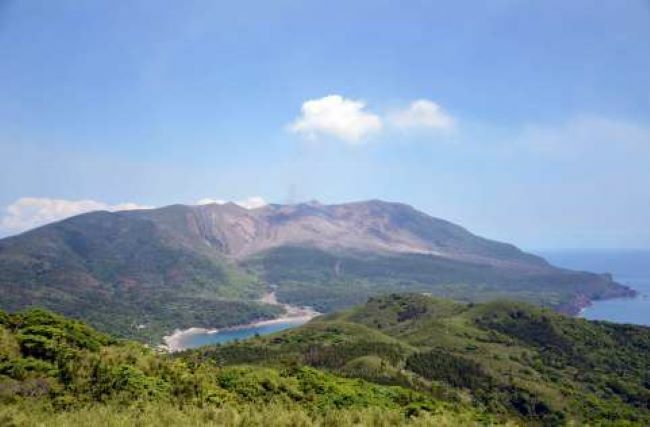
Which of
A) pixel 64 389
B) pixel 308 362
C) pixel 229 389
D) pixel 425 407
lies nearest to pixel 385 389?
pixel 425 407

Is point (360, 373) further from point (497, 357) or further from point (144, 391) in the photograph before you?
point (144, 391)

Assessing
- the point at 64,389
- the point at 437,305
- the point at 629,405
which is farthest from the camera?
the point at 437,305

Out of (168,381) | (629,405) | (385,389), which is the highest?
(168,381)

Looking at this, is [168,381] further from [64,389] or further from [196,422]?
[196,422]

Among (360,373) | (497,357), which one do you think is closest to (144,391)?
(360,373)

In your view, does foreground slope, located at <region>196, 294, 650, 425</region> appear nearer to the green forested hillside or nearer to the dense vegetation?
the green forested hillside

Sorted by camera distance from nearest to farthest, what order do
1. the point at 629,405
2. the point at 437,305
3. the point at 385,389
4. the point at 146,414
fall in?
the point at 146,414, the point at 385,389, the point at 629,405, the point at 437,305

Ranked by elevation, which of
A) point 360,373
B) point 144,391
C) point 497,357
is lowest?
point 497,357
